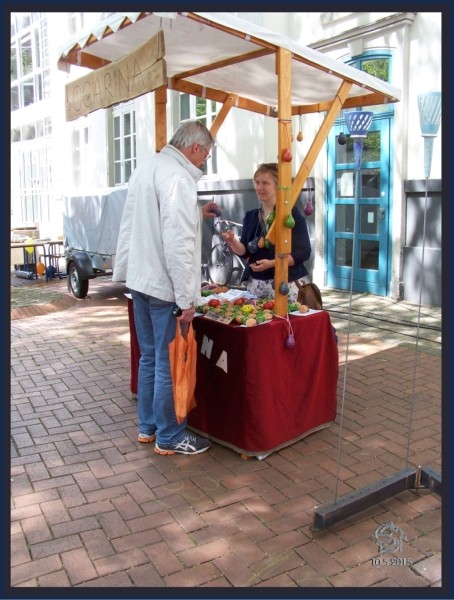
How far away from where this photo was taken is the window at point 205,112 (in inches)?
439

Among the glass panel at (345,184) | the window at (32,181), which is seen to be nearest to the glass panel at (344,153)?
the glass panel at (345,184)

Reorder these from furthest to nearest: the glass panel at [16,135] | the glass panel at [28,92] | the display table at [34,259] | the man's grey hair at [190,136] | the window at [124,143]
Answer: the glass panel at [16,135], the glass panel at [28,92], the window at [124,143], the display table at [34,259], the man's grey hair at [190,136]

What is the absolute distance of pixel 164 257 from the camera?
349cm

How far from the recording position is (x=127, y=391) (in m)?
5.02

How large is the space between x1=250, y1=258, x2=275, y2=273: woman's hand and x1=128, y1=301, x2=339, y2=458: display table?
421 mm

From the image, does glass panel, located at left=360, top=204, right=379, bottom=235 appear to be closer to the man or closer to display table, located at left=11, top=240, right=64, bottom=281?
the man

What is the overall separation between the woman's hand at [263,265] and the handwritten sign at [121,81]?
1376mm

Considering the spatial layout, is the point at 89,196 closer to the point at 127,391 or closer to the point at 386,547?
the point at 127,391

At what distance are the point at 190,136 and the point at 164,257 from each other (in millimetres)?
730

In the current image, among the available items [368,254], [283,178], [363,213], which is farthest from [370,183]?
[283,178]

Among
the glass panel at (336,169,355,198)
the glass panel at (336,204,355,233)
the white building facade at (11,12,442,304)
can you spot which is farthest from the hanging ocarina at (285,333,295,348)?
the glass panel at (336,169,355,198)

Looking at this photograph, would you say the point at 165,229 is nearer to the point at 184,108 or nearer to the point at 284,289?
the point at 284,289

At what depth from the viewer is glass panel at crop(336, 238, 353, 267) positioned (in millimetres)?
9008

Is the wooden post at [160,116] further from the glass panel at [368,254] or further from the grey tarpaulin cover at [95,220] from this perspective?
the glass panel at [368,254]
